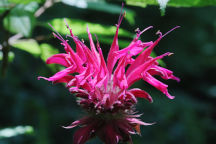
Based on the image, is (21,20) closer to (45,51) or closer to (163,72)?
(45,51)

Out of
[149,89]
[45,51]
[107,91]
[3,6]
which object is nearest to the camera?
[107,91]

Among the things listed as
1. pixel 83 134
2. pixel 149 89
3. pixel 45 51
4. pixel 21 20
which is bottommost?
pixel 83 134

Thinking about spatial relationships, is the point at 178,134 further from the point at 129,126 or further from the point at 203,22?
the point at 129,126

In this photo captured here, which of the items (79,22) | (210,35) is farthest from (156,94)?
(79,22)

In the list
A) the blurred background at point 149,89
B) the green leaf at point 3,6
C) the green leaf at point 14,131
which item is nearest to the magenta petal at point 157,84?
the green leaf at point 3,6

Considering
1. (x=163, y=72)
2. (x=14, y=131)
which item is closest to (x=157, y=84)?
(x=163, y=72)

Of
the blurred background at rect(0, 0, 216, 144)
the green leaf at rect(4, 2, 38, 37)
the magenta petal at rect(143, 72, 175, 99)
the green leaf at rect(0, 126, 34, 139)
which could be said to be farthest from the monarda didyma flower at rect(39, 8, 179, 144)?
the blurred background at rect(0, 0, 216, 144)

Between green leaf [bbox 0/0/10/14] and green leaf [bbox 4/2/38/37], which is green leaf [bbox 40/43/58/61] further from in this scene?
green leaf [bbox 0/0/10/14]

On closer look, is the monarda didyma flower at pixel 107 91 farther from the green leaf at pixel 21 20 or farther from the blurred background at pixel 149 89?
the blurred background at pixel 149 89

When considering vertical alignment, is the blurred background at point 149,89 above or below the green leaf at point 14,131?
above
